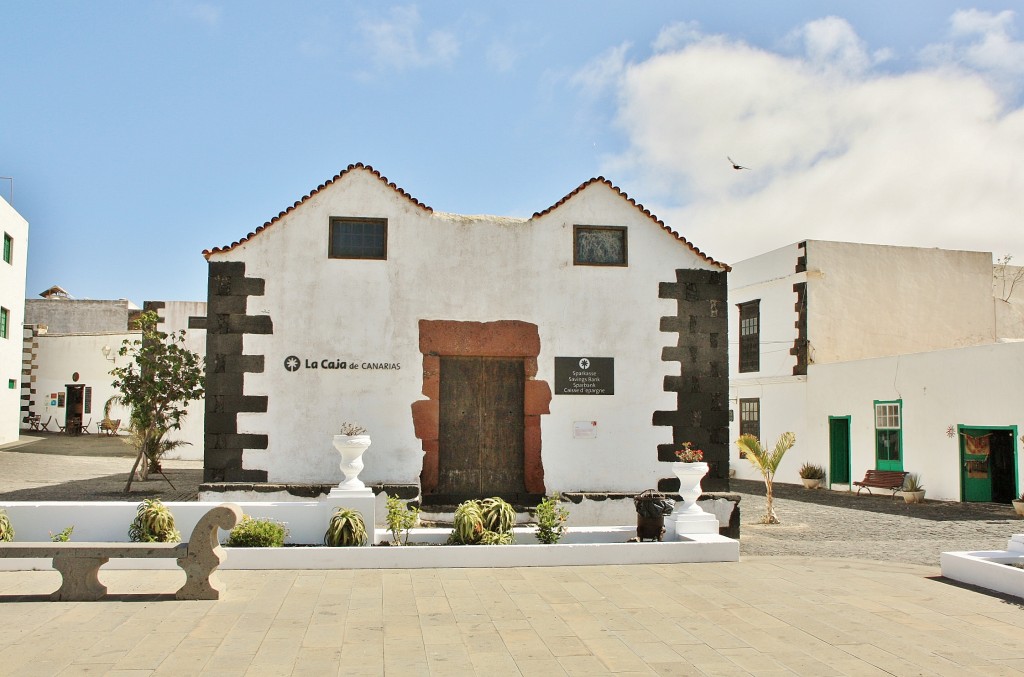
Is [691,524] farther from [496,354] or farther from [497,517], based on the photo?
[496,354]

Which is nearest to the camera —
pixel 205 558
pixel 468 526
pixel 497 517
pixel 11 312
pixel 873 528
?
pixel 205 558

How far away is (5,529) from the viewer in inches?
367

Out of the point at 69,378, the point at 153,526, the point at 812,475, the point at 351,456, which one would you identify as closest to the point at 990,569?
the point at 351,456

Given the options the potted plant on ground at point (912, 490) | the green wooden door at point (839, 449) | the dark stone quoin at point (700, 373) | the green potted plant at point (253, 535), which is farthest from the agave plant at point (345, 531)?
the green wooden door at point (839, 449)

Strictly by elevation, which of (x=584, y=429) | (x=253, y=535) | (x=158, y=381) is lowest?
(x=253, y=535)

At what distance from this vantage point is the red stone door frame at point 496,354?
12500 millimetres

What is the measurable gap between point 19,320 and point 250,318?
Result: 22789 mm

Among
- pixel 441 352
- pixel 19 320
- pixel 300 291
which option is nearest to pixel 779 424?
pixel 441 352

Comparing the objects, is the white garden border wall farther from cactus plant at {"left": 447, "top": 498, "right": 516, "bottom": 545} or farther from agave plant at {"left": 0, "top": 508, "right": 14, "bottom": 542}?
cactus plant at {"left": 447, "top": 498, "right": 516, "bottom": 545}

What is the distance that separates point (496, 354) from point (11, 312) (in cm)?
2389

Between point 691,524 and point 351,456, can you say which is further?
point 351,456

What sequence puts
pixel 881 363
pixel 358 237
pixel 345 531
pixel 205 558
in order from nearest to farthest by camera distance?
pixel 205 558, pixel 345 531, pixel 358 237, pixel 881 363

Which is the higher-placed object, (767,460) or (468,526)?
(767,460)

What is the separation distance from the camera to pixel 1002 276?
26.4 metres
